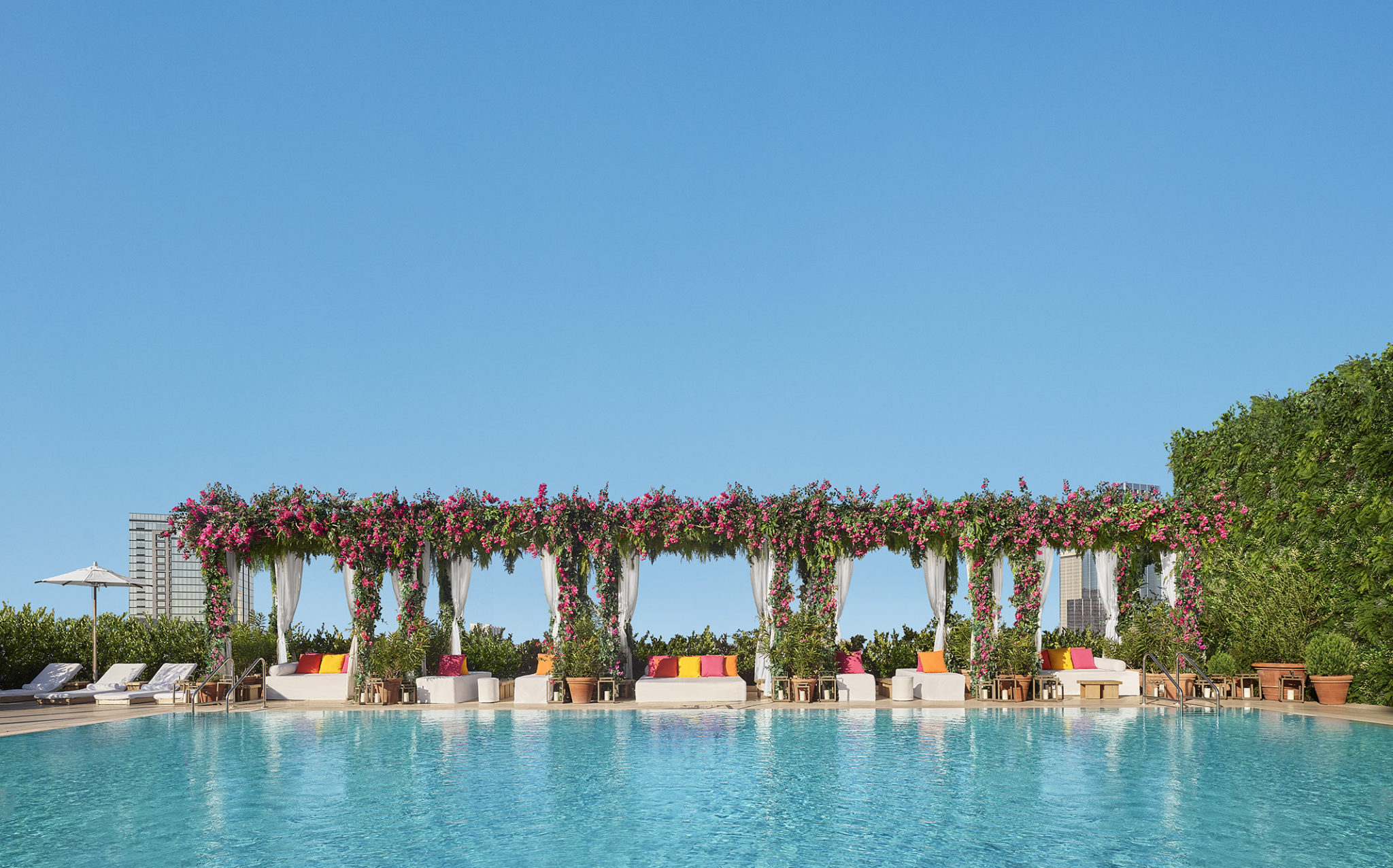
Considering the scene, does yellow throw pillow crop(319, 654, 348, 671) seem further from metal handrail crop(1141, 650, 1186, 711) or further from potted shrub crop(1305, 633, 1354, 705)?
potted shrub crop(1305, 633, 1354, 705)

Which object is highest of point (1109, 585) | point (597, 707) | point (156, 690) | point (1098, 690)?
point (1109, 585)

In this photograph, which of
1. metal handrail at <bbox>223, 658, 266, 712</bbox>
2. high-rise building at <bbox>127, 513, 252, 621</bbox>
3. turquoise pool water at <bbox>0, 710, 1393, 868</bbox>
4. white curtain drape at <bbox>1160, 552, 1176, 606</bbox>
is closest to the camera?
turquoise pool water at <bbox>0, 710, 1393, 868</bbox>

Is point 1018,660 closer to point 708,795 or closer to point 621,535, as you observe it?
point 621,535

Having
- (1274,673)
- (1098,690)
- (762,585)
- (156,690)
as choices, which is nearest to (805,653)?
(762,585)

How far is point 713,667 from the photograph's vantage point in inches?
786

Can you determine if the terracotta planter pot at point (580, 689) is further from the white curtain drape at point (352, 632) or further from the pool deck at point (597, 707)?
the white curtain drape at point (352, 632)

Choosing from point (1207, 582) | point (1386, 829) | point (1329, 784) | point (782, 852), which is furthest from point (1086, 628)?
point (782, 852)

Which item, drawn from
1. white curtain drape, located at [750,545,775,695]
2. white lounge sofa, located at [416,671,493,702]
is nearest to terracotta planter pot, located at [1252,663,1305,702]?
white curtain drape, located at [750,545,775,695]

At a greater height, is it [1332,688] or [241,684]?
[241,684]

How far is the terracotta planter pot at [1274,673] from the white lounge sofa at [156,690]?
824 inches

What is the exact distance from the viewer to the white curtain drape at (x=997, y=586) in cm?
2053

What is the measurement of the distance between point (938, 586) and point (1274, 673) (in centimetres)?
636

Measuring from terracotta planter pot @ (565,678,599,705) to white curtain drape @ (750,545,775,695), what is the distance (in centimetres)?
343

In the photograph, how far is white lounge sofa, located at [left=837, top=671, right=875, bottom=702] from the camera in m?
19.4
